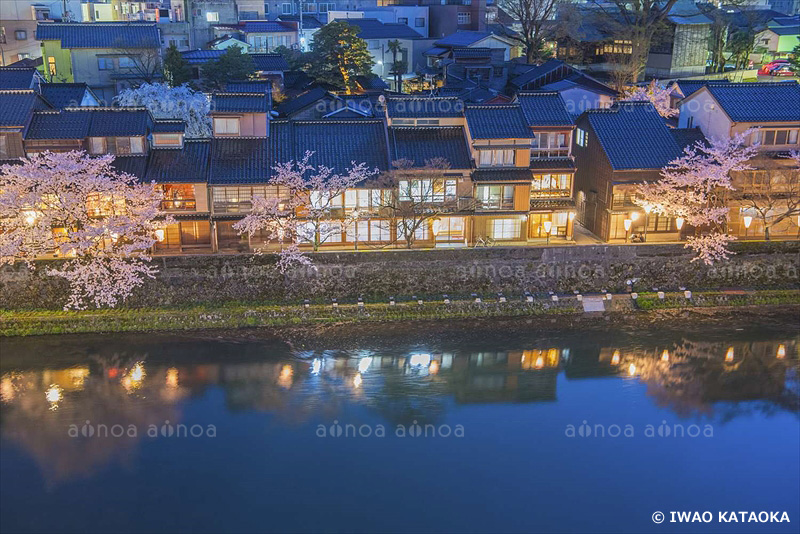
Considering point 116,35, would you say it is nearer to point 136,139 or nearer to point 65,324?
point 136,139

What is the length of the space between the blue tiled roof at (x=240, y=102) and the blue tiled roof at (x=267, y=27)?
27451 millimetres

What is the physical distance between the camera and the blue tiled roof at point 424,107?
2766 centimetres

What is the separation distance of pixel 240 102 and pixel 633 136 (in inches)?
579

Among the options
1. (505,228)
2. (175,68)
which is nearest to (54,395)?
(505,228)

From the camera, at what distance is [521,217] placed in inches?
1064

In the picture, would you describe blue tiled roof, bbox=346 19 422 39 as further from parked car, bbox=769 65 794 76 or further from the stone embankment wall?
the stone embankment wall

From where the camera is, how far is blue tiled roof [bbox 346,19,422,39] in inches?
2041

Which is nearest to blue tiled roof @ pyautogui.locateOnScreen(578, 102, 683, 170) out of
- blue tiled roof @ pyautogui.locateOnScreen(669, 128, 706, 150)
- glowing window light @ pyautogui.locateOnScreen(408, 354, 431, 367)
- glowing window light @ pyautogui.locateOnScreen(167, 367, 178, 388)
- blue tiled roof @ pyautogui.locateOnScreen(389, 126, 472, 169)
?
blue tiled roof @ pyautogui.locateOnScreen(669, 128, 706, 150)

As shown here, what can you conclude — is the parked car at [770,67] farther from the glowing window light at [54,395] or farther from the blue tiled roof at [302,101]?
the glowing window light at [54,395]

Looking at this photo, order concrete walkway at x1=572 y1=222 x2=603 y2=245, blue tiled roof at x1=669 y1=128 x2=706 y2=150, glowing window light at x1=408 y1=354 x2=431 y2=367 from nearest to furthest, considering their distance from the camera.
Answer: glowing window light at x1=408 y1=354 x2=431 y2=367
concrete walkway at x1=572 y1=222 x2=603 y2=245
blue tiled roof at x1=669 y1=128 x2=706 y2=150

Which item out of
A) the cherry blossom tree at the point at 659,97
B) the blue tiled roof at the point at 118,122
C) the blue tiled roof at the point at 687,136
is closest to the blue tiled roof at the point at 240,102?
the blue tiled roof at the point at 118,122

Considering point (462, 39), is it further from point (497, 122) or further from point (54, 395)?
point (54, 395)

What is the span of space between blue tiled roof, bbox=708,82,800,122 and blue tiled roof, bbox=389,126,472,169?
10048mm

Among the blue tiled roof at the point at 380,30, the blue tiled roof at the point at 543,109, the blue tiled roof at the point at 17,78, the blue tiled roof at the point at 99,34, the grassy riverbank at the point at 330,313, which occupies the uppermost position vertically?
the blue tiled roof at the point at 380,30
